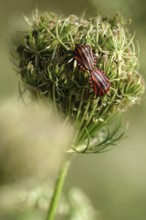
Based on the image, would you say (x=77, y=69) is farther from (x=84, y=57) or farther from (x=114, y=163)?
(x=114, y=163)

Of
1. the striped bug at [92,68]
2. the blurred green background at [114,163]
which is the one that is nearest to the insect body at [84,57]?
the striped bug at [92,68]

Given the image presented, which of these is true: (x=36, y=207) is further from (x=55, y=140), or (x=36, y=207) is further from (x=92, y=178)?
(x=92, y=178)

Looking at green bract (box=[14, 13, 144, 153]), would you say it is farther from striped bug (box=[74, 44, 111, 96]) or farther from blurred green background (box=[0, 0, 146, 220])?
blurred green background (box=[0, 0, 146, 220])

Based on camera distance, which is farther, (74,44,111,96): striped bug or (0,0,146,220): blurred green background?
(0,0,146,220): blurred green background

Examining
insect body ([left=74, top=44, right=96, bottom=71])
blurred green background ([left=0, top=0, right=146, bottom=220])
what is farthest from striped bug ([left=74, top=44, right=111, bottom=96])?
blurred green background ([left=0, top=0, right=146, bottom=220])

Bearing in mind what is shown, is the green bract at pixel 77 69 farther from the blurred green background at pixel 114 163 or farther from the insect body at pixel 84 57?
the blurred green background at pixel 114 163

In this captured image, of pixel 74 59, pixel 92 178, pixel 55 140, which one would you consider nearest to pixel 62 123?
pixel 55 140
